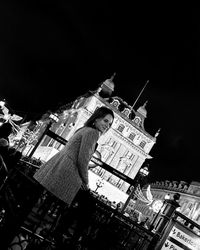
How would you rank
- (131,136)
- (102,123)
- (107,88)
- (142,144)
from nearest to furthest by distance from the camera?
(102,123), (131,136), (142,144), (107,88)

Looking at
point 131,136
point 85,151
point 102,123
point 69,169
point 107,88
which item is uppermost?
point 107,88

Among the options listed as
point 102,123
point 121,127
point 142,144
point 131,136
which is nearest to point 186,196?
point 142,144

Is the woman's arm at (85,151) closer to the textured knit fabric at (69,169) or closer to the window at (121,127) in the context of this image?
the textured knit fabric at (69,169)

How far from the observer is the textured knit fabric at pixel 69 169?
3.92m

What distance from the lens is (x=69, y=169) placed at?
3.96 meters

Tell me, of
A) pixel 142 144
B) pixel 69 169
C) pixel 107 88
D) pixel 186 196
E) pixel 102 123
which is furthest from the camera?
pixel 186 196

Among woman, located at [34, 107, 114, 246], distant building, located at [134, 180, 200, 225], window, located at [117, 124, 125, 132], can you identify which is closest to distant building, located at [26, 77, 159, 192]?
window, located at [117, 124, 125, 132]

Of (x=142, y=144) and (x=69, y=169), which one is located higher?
(x=142, y=144)

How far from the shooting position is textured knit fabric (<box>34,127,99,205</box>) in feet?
12.9

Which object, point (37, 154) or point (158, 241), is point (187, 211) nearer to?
point (37, 154)

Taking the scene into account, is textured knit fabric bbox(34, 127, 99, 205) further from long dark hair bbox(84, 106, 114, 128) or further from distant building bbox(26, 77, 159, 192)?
distant building bbox(26, 77, 159, 192)

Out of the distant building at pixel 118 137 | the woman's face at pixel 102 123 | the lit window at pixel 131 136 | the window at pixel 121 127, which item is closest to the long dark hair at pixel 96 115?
the woman's face at pixel 102 123

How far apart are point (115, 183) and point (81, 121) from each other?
1456 centimetres

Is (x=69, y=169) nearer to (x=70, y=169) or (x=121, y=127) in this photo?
(x=70, y=169)
